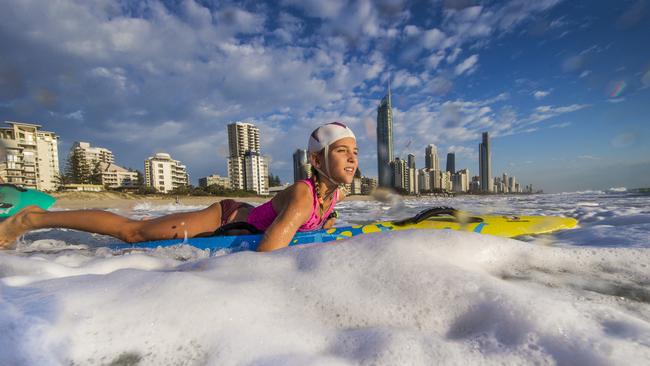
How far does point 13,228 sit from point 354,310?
391 centimetres

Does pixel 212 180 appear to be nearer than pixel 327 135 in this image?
No

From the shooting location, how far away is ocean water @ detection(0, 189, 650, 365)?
2.81ft

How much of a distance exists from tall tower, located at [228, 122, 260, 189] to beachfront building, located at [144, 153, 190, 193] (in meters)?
16.1

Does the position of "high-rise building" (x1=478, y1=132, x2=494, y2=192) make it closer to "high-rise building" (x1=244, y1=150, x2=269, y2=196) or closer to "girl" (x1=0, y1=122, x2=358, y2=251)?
"high-rise building" (x1=244, y1=150, x2=269, y2=196)

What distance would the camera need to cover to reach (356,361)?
0.85 m

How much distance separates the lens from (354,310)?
115 cm

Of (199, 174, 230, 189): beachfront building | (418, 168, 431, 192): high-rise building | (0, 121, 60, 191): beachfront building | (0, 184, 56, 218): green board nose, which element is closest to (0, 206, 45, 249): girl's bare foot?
(0, 184, 56, 218): green board nose

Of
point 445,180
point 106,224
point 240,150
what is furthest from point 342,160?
point 240,150

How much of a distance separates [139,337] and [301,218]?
173 cm

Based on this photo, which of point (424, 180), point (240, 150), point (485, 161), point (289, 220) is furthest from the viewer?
point (240, 150)

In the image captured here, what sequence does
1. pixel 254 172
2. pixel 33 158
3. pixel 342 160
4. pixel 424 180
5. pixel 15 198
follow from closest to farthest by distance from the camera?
pixel 342 160
pixel 15 198
pixel 33 158
pixel 424 180
pixel 254 172

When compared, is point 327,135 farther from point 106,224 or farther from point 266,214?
point 106,224

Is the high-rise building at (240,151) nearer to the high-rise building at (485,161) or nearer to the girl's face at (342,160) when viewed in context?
the high-rise building at (485,161)

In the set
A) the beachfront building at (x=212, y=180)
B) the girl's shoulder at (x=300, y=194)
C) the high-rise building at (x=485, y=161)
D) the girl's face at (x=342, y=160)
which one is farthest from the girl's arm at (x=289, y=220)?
the beachfront building at (x=212, y=180)
